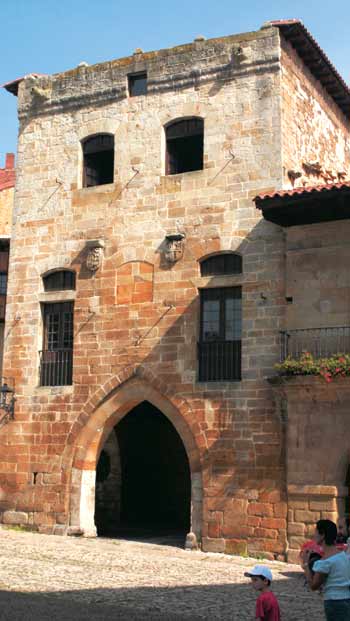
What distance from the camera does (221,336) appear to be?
57.2 feet

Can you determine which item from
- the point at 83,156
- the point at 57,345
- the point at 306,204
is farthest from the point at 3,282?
the point at 306,204

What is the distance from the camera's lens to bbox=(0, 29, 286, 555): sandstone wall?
16703 mm

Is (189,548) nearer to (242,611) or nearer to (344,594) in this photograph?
(242,611)

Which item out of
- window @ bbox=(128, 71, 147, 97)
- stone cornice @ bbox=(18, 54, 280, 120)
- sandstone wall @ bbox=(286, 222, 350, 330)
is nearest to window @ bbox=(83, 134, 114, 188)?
stone cornice @ bbox=(18, 54, 280, 120)

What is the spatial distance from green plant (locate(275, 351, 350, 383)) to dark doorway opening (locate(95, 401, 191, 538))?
7.21m

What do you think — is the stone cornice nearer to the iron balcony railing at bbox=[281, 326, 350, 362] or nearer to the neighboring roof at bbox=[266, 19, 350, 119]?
the neighboring roof at bbox=[266, 19, 350, 119]

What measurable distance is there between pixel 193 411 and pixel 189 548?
A: 2.66m

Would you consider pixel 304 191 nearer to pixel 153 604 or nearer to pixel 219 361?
pixel 219 361

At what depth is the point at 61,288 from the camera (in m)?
19.4

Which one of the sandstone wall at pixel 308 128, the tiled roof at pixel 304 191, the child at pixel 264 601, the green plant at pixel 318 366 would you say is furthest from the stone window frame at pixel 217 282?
the child at pixel 264 601

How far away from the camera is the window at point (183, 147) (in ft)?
61.3

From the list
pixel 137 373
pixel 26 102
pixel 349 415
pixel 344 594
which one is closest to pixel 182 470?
pixel 137 373

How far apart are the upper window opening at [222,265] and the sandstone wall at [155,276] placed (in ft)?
0.64

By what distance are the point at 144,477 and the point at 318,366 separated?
367 inches
